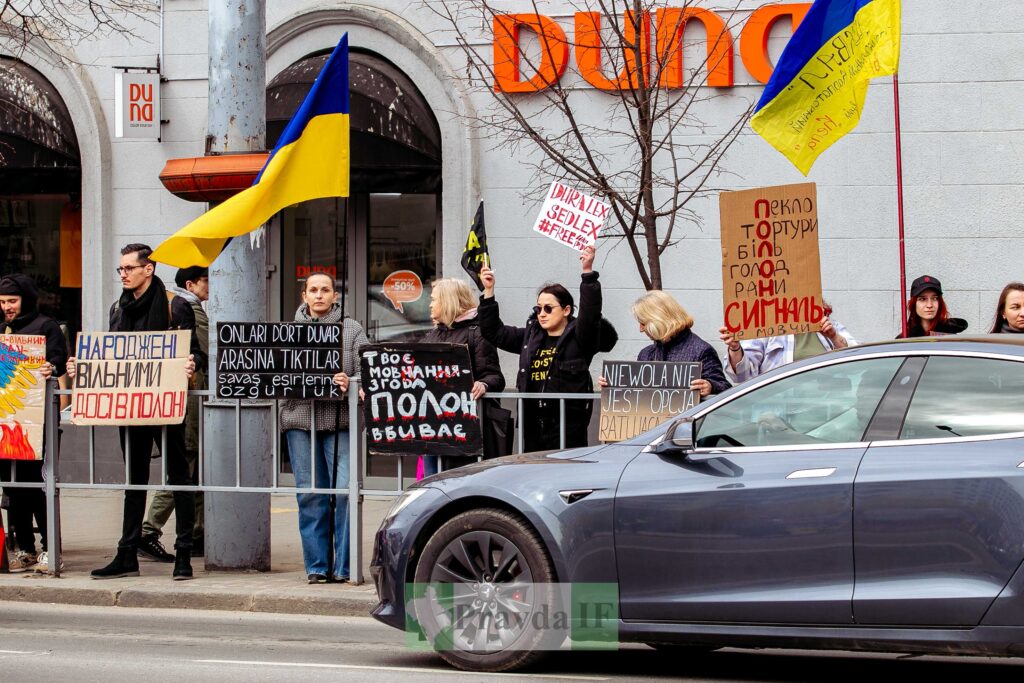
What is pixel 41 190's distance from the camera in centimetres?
1547

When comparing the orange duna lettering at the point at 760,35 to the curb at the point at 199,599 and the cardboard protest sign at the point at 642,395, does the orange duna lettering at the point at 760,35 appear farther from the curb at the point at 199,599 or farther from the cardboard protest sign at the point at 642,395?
the curb at the point at 199,599

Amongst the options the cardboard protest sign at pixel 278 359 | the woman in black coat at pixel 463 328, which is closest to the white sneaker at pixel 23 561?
the cardboard protest sign at pixel 278 359

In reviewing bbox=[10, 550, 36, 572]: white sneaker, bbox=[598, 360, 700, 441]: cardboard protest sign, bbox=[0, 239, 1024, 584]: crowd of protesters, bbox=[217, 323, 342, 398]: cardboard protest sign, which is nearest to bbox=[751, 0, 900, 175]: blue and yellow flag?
bbox=[0, 239, 1024, 584]: crowd of protesters

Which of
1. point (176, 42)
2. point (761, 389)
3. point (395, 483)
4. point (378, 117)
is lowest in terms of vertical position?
point (395, 483)

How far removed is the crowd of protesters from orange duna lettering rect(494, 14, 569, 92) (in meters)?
4.55

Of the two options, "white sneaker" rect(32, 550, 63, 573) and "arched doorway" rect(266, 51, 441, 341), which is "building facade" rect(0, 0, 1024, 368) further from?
"white sneaker" rect(32, 550, 63, 573)

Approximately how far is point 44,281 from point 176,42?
3.00 metres

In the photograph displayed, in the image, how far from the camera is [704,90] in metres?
14.1

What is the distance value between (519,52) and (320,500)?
593 cm

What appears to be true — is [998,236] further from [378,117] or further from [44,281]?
[44,281]

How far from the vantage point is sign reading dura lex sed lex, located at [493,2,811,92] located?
13742 mm

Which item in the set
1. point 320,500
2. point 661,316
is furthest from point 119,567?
point 661,316

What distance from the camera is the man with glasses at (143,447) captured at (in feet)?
32.7

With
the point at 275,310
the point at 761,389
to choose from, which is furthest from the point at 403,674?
the point at 275,310
